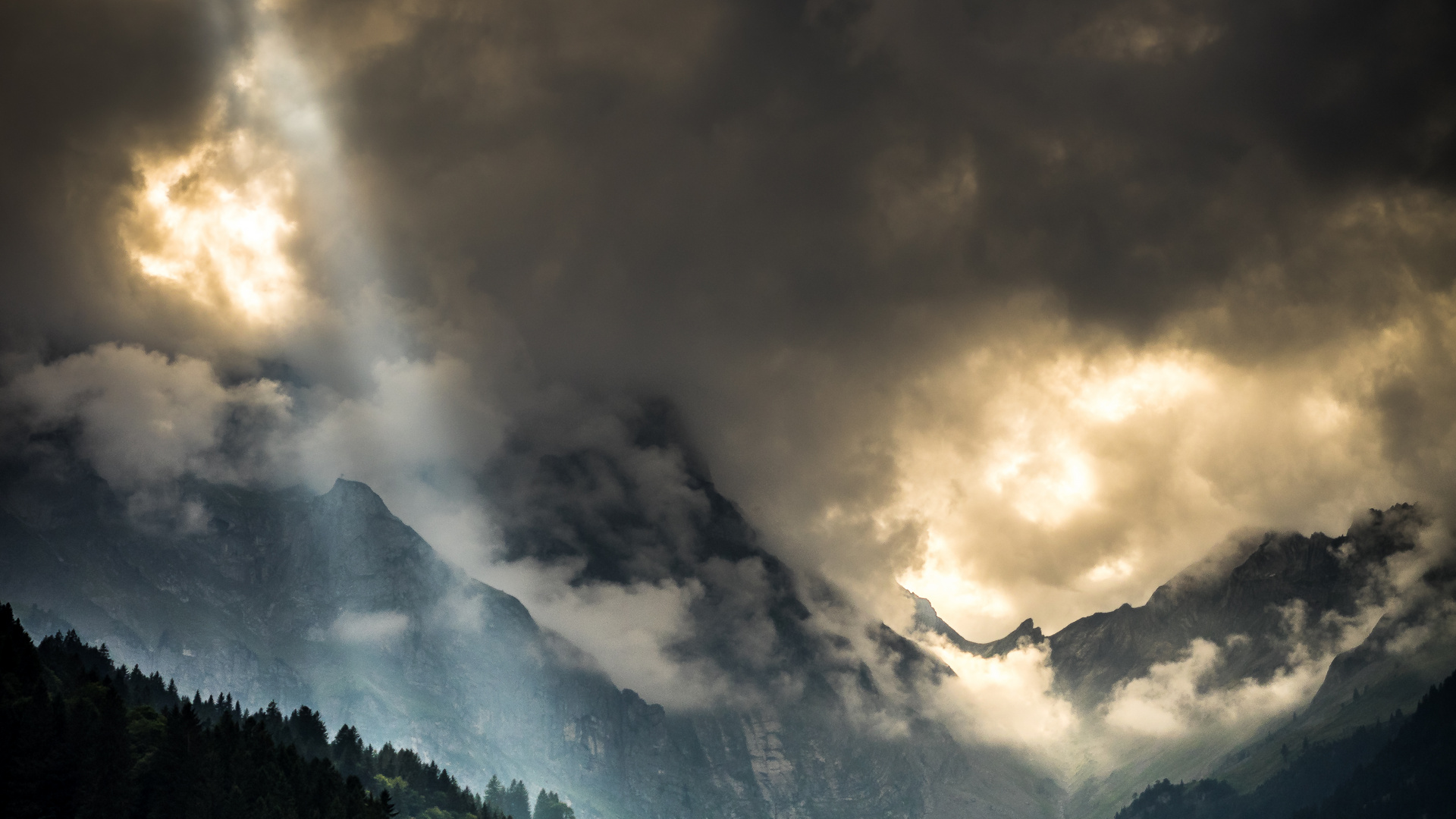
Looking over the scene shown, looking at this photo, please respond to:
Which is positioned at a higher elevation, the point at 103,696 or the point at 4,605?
the point at 4,605

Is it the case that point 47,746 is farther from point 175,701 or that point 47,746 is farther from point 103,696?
point 175,701

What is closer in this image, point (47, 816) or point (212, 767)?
point (47, 816)

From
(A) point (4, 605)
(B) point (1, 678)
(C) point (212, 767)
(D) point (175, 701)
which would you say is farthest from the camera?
(D) point (175, 701)

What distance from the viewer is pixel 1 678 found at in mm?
125312

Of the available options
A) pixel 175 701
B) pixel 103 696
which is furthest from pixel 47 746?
pixel 175 701

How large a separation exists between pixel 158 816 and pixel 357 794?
35590 millimetres

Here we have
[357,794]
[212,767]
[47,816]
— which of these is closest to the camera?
[47,816]

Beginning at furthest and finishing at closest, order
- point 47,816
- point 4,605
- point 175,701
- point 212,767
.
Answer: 1. point 175,701
2. point 4,605
3. point 212,767
4. point 47,816

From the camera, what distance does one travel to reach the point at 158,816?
12925cm

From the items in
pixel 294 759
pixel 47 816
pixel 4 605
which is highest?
pixel 4 605

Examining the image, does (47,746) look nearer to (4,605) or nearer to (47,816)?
(47,816)

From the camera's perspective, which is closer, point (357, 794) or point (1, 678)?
point (1, 678)

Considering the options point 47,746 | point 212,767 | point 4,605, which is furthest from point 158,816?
point 4,605

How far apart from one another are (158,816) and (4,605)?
147ft
